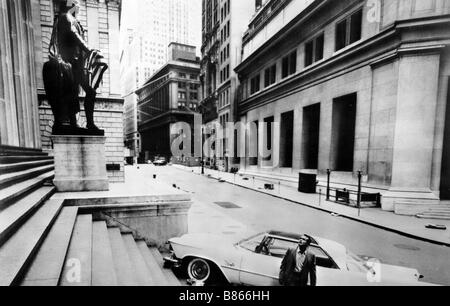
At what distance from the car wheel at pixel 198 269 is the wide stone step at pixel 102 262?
1559 millimetres

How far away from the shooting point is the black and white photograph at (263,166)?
4102 mm

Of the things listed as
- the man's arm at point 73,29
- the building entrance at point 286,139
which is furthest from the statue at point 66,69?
the building entrance at point 286,139

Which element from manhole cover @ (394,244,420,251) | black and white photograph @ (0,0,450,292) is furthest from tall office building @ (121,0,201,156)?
manhole cover @ (394,244,420,251)

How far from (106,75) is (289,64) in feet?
52.9

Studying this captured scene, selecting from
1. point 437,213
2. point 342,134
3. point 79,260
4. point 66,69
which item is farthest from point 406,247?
point 66,69

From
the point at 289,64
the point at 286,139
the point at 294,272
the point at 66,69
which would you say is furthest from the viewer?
the point at 286,139

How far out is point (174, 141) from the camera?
8112 centimetres

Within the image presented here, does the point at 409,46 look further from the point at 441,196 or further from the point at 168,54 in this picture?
the point at 168,54

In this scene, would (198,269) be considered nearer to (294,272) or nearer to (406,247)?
(294,272)

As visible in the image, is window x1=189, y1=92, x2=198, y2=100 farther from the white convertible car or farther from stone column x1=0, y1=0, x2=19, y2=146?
the white convertible car

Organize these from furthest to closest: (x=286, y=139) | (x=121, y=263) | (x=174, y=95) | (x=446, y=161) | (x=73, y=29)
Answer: (x=174, y=95)
(x=286, y=139)
(x=446, y=161)
(x=73, y=29)
(x=121, y=263)

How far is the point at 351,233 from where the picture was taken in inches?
352
